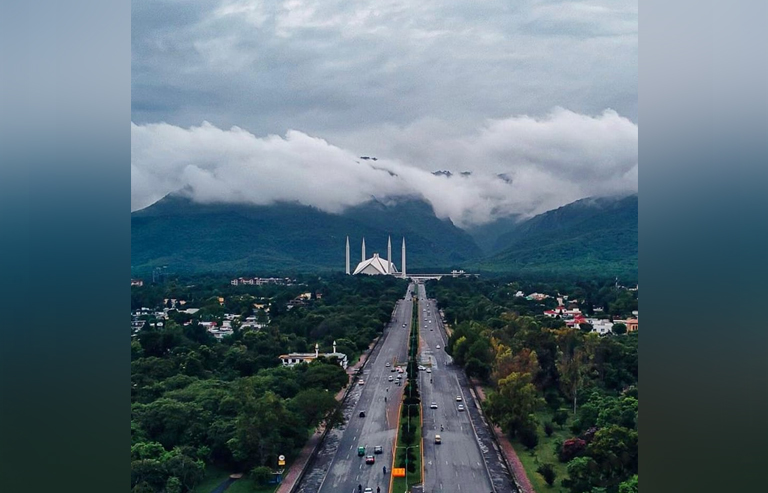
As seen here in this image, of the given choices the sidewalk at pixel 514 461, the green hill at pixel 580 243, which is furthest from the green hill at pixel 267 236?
the sidewalk at pixel 514 461

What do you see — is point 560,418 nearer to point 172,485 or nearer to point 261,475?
point 261,475

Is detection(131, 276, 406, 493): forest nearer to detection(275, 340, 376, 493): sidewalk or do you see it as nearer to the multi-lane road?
detection(275, 340, 376, 493): sidewalk

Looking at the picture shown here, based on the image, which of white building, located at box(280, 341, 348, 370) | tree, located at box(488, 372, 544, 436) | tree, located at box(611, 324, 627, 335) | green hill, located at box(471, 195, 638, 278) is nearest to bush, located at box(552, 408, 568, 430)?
tree, located at box(488, 372, 544, 436)

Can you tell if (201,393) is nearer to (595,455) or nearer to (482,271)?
(595,455)

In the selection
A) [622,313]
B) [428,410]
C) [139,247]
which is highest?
[139,247]

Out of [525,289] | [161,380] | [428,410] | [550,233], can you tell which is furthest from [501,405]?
[550,233]

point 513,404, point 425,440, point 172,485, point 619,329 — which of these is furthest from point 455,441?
point 619,329
